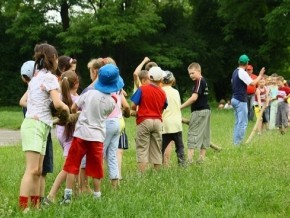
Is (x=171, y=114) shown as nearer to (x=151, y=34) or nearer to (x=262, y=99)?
(x=262, y=99)

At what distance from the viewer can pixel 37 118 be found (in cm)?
647

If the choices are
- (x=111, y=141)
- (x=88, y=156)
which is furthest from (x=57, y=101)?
(x=111, y=141)

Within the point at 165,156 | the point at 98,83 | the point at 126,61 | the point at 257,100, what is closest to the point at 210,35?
the point at 126,61

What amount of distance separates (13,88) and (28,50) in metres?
2.89

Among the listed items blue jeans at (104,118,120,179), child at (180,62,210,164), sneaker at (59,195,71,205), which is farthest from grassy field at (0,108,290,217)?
child at (180,62,210,164)

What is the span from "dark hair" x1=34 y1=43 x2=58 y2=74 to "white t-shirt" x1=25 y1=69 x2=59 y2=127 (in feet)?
0.35

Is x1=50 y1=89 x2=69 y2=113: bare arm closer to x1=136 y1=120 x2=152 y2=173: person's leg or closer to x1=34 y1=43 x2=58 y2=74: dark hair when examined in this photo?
x1=34 y1=43 x2=58 y2=74: dark hair

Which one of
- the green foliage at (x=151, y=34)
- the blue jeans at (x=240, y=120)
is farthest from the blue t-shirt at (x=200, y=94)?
the green foliage at (x=151, y=34)

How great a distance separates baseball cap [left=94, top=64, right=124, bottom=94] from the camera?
7117mm

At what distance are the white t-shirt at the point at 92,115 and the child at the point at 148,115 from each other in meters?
1.89

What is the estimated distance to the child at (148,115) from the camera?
9023mm

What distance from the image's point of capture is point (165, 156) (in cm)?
1045

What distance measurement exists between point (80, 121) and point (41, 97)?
0.68m

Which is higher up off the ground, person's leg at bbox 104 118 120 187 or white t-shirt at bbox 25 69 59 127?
white t-shirt at bbox 25 69 59 127
